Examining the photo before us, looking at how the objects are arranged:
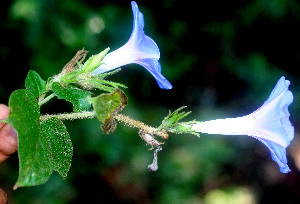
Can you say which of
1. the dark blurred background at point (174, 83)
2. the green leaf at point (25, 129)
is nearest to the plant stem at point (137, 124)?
the green leaf at point (25, 129)

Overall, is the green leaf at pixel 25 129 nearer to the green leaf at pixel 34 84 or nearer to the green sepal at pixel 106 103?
the green leaf at pixel 34 84

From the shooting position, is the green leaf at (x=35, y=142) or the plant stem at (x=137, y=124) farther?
the plant stem at (x=137, y=124)

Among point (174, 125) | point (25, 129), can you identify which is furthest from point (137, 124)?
point (25, 129)

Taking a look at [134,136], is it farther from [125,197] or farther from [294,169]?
[294,169]

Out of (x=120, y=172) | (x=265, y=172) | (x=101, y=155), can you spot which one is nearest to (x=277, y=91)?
(x=101, y=155)

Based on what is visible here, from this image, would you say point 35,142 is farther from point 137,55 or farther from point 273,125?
point 273,125

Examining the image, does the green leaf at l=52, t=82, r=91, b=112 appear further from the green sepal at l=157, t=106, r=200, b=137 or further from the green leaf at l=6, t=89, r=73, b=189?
the green sepal at l=157, t=106, r=200, b=137

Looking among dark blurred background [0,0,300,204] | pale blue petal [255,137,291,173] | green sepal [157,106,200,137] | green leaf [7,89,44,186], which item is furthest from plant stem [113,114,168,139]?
dark blurred background [0,0,300,204]
